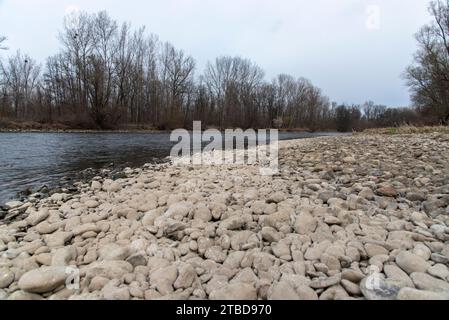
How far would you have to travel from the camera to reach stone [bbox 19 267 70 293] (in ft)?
6.18

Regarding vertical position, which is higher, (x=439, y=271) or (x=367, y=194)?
(x=367, y=194)

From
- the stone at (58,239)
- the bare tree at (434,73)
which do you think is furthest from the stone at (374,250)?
the bare tree at (434,73)

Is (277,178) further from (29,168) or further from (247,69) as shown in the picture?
(247,69)

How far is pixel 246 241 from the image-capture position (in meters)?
2.49

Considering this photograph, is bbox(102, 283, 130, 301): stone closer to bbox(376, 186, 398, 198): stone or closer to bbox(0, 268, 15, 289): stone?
bbox(0, 268, 15, 289): stone

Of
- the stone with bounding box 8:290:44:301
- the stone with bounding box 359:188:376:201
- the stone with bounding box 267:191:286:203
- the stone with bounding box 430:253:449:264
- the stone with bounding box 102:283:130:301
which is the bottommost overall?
the stone with bounding box 8:290:44:301

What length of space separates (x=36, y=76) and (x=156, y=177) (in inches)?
1751

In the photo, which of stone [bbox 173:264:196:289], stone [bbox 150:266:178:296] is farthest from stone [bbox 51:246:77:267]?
stone [bbox 173:264:196:289]

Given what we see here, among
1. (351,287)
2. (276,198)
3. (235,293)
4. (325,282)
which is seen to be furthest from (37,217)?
(351,287)

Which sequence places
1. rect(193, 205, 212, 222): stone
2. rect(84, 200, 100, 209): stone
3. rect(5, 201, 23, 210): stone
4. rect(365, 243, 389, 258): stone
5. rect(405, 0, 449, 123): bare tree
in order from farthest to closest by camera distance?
1. rect(405, 0, 449, 123): bare tree
2. rect(5, 201, 23, 210): stone
3. rect(84, 200, 100, 209): stone
4. rect(193, 205, 212, 222): stone
5. rect(365, 243, 389, 258): stone

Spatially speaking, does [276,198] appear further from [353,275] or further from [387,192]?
[353,275]

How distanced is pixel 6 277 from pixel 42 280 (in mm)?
415

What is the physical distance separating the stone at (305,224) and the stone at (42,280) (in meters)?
2.15

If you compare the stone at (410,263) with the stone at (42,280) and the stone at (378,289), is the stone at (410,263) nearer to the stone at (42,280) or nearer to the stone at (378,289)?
the stone at (378,289)
